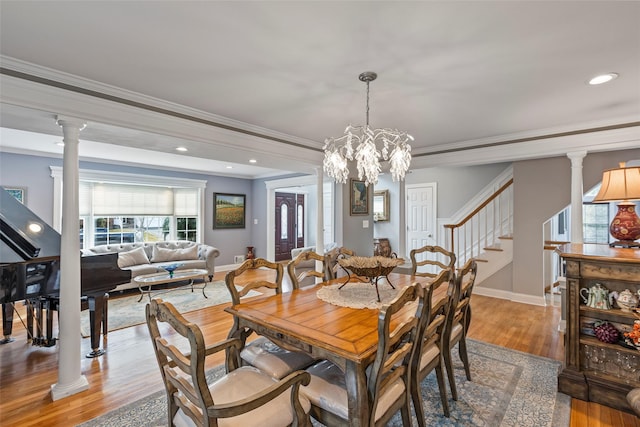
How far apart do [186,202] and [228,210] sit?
39.7 inches

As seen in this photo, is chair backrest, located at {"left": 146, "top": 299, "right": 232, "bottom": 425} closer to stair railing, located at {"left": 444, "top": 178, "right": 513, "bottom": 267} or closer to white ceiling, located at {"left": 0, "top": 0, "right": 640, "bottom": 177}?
white ceiling, located at {"left": 0, "top": 0, "right": 640, "bottom": 177}

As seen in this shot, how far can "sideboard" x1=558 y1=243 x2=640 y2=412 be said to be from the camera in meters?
2.04

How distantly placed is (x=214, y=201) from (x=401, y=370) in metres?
6.45

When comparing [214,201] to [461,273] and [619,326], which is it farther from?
[619,326]

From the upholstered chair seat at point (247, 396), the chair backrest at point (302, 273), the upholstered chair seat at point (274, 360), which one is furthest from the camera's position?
the chair backrest at point (302, 273)

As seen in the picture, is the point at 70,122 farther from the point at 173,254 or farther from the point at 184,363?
the point at 173,254

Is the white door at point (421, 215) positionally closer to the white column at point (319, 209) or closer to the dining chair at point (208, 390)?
the white column at point (319, 209)

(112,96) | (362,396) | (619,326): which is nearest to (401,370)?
(362,396)

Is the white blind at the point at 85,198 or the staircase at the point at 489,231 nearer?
the staircase at the point at 489,231

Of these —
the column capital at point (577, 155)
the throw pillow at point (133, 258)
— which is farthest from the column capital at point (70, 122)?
the column capital at point (577, 155)

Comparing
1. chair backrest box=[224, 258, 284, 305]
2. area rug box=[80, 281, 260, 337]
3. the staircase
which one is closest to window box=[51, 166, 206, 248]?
area rug box=[80, 281, 260, 337]

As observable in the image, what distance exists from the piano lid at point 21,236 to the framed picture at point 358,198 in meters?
3.82

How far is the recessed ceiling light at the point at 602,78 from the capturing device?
2.26 m

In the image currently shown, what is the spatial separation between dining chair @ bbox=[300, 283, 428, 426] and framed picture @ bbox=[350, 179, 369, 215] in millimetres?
3502
